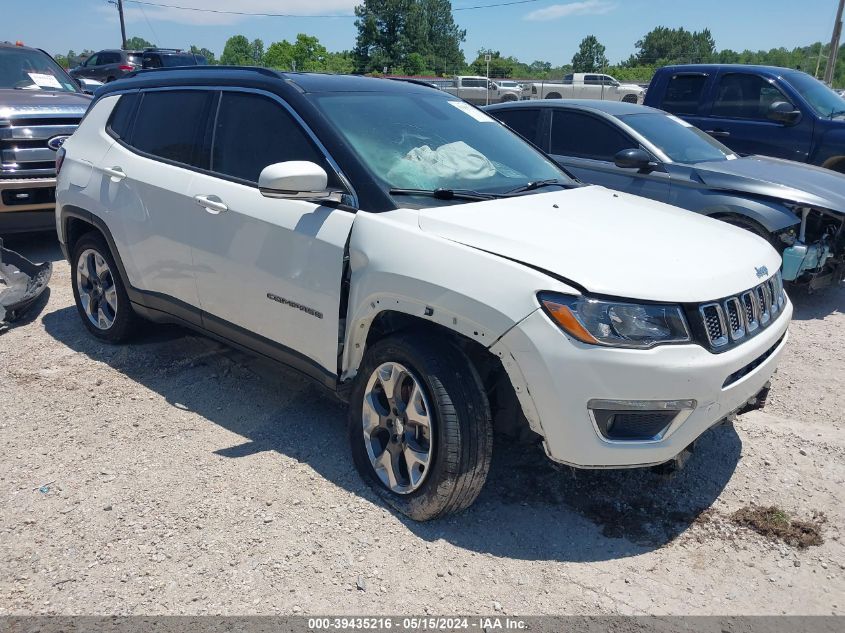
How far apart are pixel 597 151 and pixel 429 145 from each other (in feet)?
12.8

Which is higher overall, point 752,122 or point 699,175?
point 752,122

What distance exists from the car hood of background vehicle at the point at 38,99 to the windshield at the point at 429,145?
5.32 m

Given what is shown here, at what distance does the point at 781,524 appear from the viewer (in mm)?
3189

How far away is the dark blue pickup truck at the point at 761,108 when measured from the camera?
848 centimetres

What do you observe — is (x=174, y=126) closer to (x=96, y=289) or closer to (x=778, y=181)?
(x=96, y=289)

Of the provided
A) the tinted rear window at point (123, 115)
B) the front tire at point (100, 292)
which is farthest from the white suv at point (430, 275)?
the front tire at point (100, 292)

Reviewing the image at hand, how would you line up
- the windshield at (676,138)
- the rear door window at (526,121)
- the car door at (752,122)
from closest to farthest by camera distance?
1. the windshield at (676,138)
2. the rear door window at (526,121)
3. the car door at (752,122)

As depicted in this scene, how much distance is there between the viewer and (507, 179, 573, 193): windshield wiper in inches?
145

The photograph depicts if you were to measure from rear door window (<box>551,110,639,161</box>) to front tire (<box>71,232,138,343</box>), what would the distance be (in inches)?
179

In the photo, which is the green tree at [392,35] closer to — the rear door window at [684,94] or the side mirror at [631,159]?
the rear door window at [684,94]

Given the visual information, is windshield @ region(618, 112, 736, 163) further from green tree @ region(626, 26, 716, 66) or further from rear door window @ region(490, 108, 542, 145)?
green tree @ region(626, 26, 716, 66)

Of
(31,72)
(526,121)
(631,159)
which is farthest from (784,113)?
(31,72)

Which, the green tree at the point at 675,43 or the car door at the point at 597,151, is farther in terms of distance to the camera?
the green tree at the point at 675,43

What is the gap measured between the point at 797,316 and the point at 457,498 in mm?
4539
